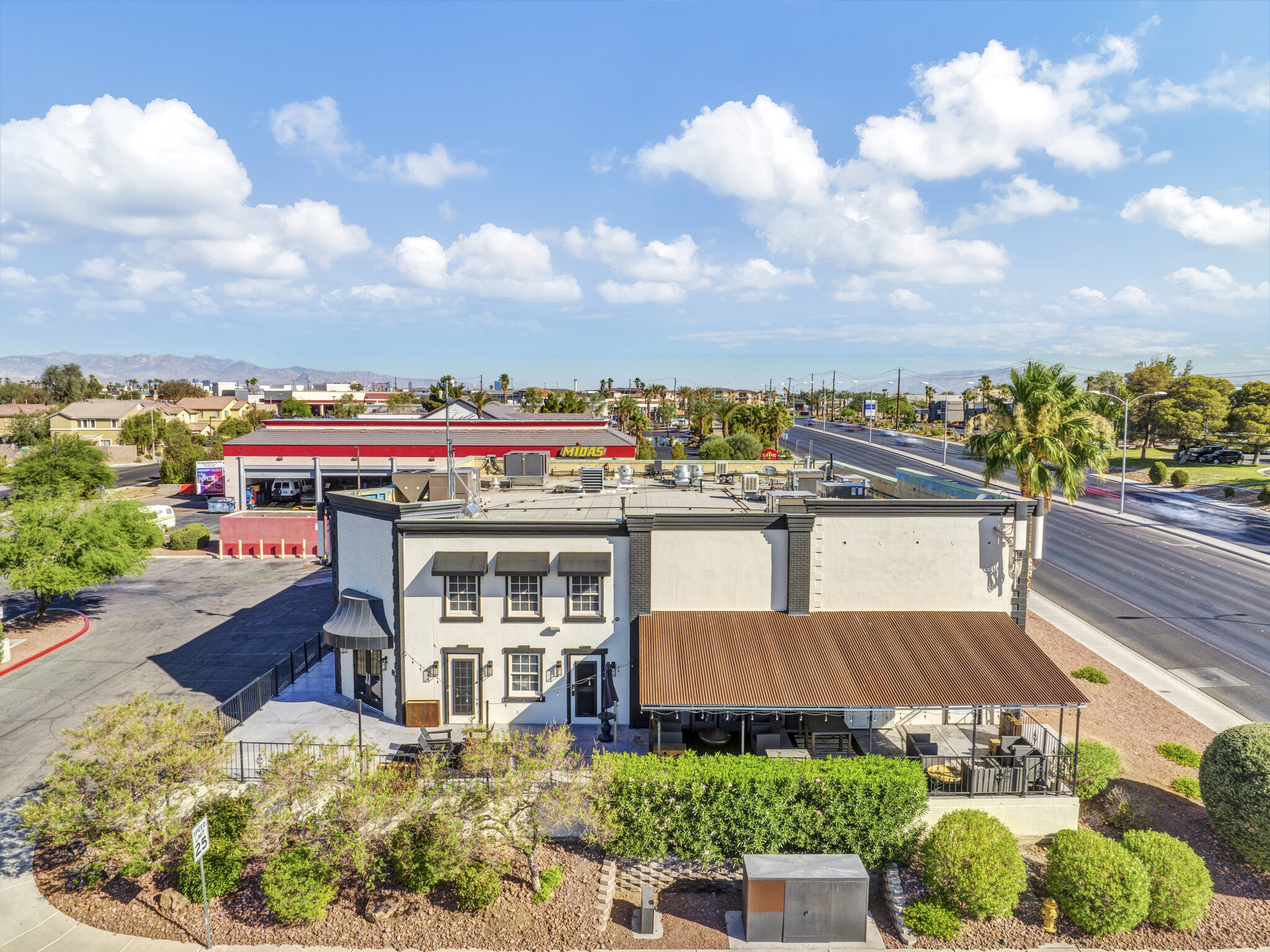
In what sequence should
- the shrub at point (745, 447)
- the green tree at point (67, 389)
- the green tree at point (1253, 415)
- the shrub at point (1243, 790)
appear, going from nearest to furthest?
the shrub at point (1243, 790)
the shrub at point (745, 447)
the green tree at point (1253, 415)
the green tree at point (67, 389)

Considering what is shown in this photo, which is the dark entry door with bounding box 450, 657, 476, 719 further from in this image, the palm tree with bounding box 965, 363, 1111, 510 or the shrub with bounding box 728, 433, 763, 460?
the shrub with bounding box 728, 433, 763, 460

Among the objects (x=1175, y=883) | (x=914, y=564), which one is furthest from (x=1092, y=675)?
(x=1175, y=883)

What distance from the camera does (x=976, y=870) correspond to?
15430 mm

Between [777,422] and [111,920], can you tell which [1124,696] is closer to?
[111,920]

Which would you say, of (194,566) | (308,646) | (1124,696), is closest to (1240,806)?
(1124,696)

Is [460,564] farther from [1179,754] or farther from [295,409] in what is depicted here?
[295,409]

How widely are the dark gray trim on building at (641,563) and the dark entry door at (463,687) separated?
5634mm

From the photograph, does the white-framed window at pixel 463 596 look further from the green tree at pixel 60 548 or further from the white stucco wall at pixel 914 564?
the green tree at pixel 60 548

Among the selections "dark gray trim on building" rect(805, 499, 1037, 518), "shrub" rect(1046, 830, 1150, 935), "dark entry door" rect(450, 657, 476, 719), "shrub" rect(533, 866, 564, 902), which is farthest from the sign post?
"shrub" rect(1046, 830, 1150, 935)

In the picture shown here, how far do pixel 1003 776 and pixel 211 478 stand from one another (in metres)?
79.1

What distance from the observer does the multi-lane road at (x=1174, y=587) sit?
29.9 m

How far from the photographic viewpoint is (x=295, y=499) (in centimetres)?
7438

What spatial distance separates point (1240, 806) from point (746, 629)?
1234cm

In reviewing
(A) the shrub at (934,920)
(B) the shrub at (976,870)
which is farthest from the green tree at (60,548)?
(B) the shrub at (976,870)
